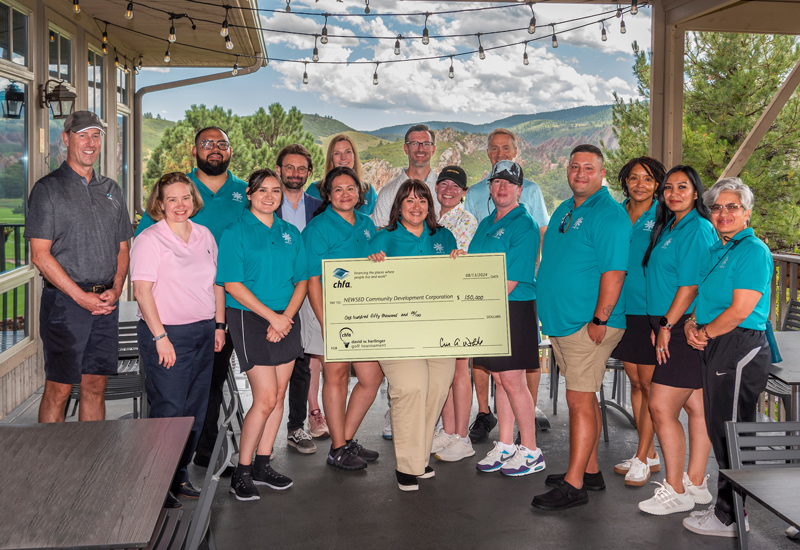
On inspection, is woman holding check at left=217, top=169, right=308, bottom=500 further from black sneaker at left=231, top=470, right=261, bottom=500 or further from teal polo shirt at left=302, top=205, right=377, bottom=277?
teal polo shirt at left=302, top=205, right=377, bottom=277

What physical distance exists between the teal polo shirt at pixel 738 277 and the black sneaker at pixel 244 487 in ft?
7.69

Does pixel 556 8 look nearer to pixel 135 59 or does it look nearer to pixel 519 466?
pixel 135 59

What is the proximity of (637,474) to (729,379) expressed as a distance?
3.21 feet

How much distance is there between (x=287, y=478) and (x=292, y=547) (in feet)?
2.16

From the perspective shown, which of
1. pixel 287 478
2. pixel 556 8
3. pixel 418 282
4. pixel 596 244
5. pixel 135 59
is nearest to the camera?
pixel 596 244

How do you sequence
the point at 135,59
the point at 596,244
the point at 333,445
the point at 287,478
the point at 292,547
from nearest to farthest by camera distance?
the point at 292,547, the point at 596,244, the point at 287,478, the point at 333,445, the point at 135,59

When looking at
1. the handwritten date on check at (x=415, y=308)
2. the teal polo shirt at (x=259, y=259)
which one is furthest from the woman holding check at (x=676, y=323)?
the teal polo shirt at (x=259, y=259)

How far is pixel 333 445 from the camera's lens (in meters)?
3.68

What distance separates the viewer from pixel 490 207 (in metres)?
4.25

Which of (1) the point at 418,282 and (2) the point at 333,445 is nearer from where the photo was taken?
(1) the point at 418,282

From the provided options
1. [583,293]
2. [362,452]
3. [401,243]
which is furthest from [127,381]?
[583,293]

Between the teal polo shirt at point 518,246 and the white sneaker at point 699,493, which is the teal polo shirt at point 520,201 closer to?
the teal polo shirt at point 518,246

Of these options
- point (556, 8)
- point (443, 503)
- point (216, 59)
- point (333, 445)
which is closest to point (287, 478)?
point (333, 445)

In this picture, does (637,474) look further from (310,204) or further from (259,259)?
(310,204)
